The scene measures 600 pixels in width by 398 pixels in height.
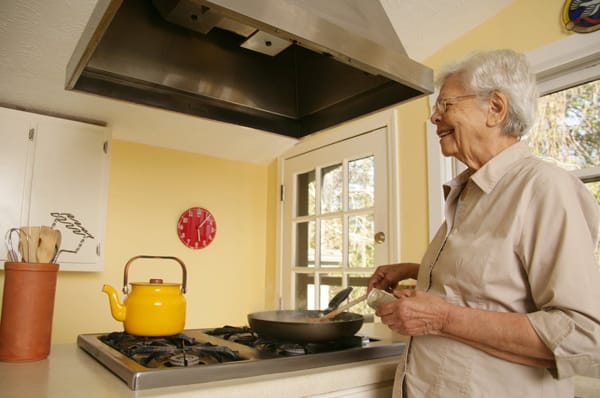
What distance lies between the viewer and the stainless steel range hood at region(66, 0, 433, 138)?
100 centimetres

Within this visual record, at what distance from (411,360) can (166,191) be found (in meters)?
2.50

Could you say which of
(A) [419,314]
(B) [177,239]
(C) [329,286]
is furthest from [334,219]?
(A) [419,314]

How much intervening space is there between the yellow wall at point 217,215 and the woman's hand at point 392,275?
103cm

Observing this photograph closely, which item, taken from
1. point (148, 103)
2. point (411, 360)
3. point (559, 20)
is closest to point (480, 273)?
point (411, 360)

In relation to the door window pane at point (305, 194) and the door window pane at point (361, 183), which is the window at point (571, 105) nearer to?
the door window pane at point (361, 183)

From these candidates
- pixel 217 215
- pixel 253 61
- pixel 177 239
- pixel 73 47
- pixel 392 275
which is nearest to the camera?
pixel 392 275

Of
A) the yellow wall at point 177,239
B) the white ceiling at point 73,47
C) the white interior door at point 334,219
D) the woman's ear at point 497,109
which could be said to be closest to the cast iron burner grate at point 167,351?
the woman's ear at point 497,109

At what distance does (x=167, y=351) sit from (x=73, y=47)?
1657 millimetres

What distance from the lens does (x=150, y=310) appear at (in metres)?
1.08

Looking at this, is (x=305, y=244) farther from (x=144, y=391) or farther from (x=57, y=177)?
(x=144, y=391)

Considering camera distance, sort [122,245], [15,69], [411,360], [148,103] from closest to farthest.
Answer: [411,360] → [148,103] → [15,69] → [122,245]

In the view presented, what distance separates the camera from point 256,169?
3631 mm

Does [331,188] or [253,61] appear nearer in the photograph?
[253,61]

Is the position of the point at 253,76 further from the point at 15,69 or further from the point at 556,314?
the point at 15,69
